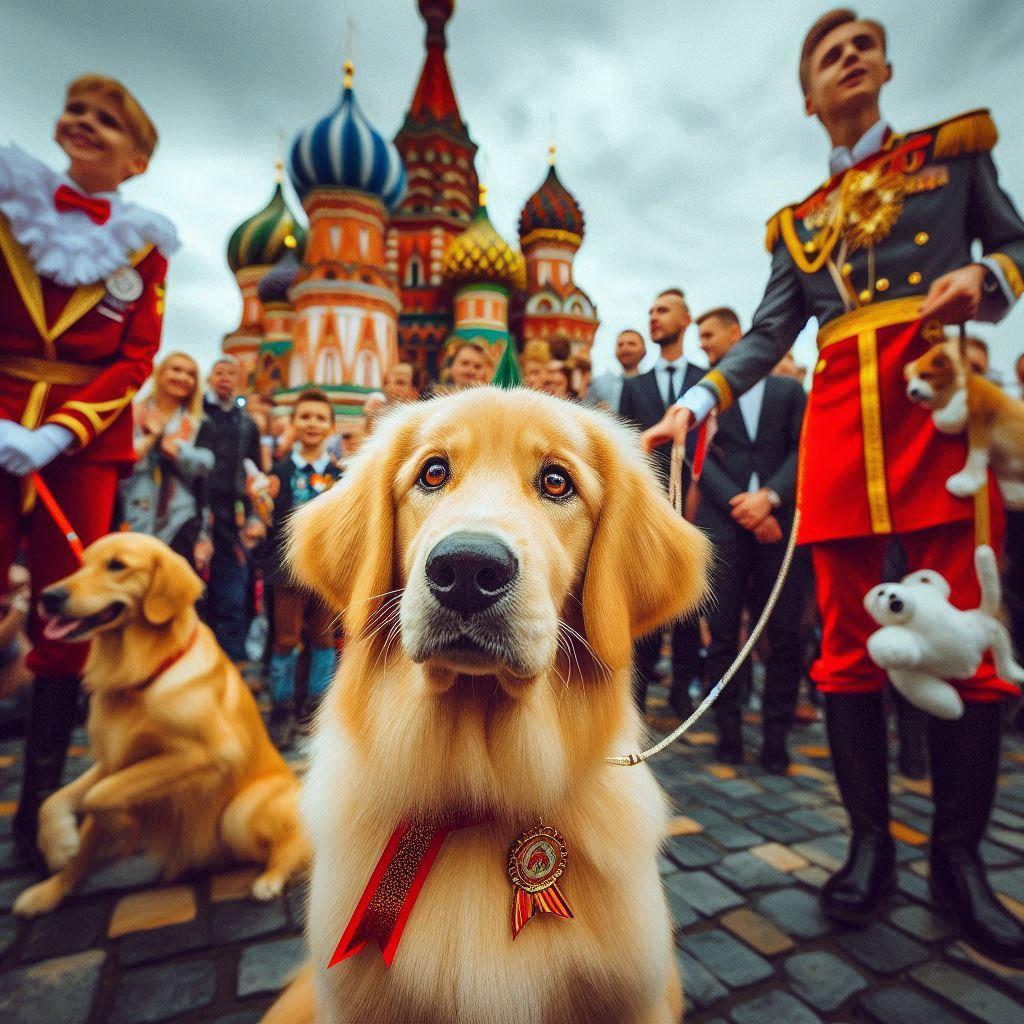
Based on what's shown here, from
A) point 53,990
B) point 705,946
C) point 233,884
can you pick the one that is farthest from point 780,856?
point 53,990

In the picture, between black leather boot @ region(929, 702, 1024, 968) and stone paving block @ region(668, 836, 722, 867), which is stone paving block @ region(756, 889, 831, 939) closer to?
stone paving block @ region(668, 836, 722, 867)

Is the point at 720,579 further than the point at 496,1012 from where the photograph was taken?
Yes

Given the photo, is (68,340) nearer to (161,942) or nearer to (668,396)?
(161,942)

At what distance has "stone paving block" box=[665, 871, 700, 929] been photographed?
7.15 feet

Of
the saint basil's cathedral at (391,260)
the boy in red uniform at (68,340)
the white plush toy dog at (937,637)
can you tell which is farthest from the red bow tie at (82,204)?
the saint basil's cathedral at (391,260)

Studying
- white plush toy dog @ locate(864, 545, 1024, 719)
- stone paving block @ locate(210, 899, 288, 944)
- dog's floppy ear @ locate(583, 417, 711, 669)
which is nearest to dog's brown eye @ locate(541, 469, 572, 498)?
dog's floppy ear @ locate(583, 417, 711, 669)

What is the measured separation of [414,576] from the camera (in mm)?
1182

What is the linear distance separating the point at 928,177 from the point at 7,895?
421 centimetres

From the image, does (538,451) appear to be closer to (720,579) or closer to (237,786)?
(237,786)

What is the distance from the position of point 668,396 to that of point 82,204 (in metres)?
3.00

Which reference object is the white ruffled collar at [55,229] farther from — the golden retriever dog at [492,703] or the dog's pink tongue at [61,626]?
the golden retriever dog at [492,703]

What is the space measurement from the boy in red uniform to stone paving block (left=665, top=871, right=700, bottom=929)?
2.58m

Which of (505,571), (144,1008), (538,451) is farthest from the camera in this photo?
(144,1008)

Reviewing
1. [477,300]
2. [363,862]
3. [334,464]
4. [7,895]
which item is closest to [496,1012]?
[363,862]
